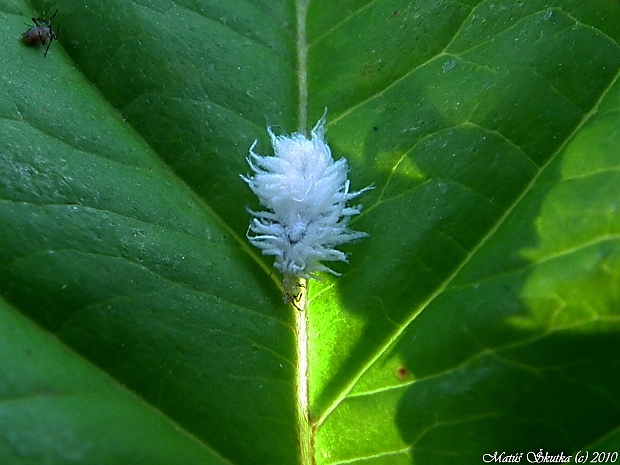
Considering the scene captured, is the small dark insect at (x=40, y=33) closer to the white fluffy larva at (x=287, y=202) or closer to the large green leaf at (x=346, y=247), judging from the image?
the large green leaf at (x=346, y=247)

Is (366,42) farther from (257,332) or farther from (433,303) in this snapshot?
(257,332)

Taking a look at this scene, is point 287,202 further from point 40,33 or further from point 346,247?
point 40,33

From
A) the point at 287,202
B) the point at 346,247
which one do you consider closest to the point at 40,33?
the point at 287,202

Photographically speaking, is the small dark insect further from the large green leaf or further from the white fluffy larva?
the white fluffy larva

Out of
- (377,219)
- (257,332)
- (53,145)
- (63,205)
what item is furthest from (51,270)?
(377,219)

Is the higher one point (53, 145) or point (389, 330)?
point (53, 145)

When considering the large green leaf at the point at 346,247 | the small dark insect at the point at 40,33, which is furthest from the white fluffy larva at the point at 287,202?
the small dark insect at the point at 40,33
